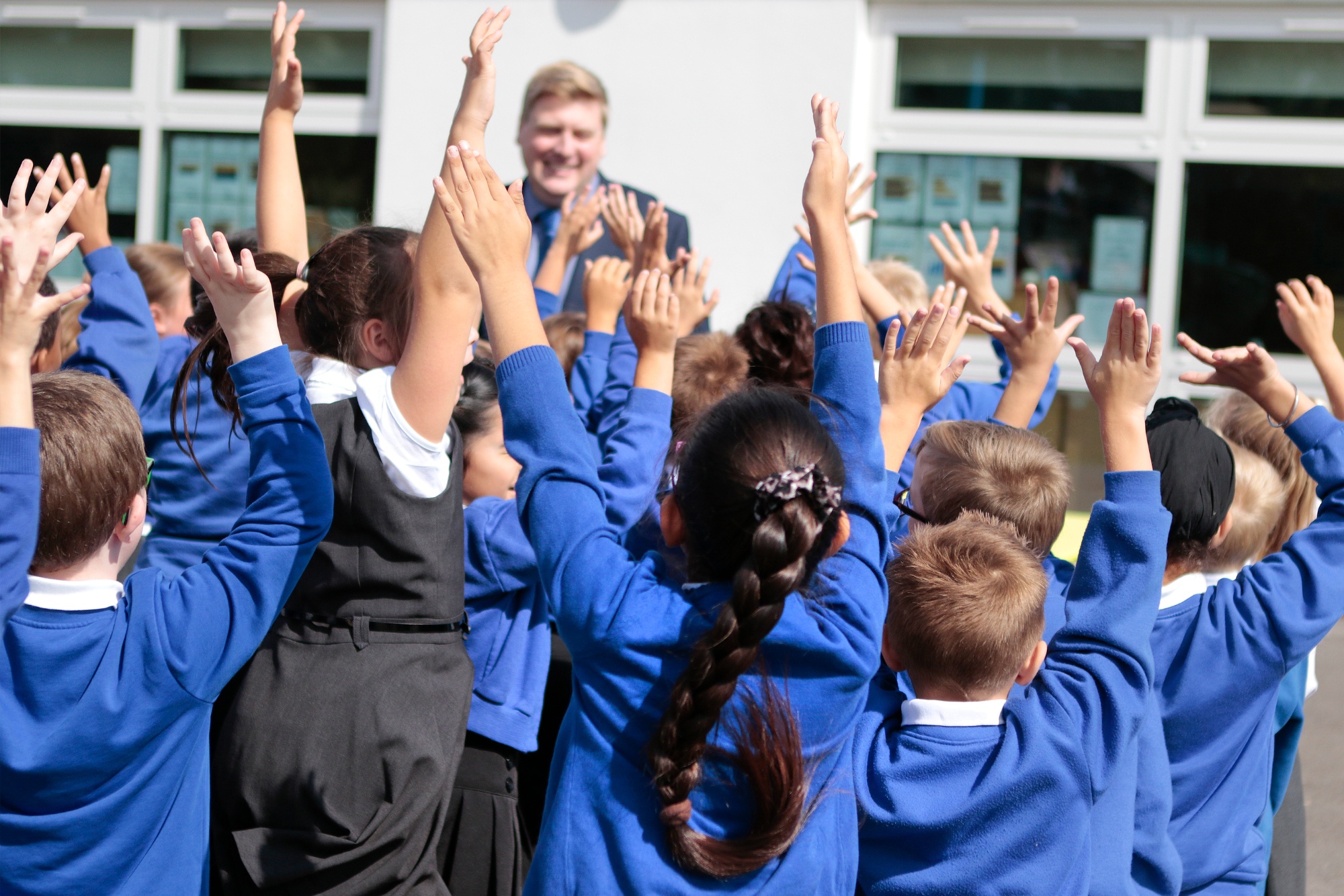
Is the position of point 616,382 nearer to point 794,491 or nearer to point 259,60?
point 794,491

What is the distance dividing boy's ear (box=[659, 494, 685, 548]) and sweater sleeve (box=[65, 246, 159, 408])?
1.70 meters

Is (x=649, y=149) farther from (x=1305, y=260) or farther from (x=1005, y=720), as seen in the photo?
(x=1005, y=720)

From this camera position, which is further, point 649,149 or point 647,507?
point 649,149

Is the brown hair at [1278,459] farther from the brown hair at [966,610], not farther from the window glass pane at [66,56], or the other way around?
the window glass pane at [66,56]

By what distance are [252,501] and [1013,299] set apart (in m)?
4.81

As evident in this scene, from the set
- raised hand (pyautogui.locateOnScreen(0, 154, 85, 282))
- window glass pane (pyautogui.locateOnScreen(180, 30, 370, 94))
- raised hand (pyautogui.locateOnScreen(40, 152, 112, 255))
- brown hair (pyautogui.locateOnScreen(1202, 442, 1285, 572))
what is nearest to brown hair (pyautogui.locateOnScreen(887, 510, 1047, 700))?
brown hair (pyautogui.locateOnScreen(1202, 442, 1285, 572))

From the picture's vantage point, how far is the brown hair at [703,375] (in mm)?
2652

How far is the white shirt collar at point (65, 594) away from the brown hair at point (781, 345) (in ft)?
4.98

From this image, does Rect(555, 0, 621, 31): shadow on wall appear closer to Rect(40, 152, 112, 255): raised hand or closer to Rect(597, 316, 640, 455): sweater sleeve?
Rect(40, 152, 112, 255): raised hand

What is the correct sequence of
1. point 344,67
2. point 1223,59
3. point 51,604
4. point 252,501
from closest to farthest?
Result: point 51,604 < point 252,501 < point 1223,59 < point 344,67

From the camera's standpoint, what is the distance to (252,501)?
170 cm

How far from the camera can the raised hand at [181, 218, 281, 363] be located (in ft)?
5.24

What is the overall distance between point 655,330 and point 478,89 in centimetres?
49

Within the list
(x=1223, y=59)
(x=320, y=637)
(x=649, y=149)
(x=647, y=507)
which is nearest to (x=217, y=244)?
(x=320, y=637)
